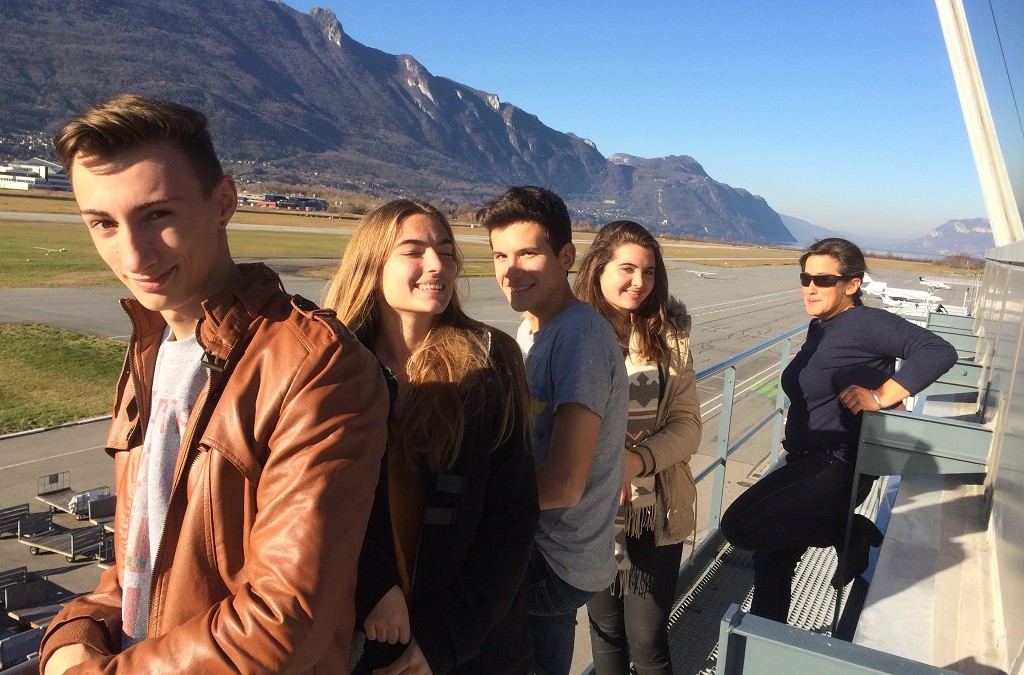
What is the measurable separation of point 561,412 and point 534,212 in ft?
2.15

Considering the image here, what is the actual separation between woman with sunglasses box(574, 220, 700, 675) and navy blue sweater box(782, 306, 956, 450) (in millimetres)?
776

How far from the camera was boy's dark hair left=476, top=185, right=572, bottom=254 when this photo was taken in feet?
7.14

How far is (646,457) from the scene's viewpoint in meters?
2.46

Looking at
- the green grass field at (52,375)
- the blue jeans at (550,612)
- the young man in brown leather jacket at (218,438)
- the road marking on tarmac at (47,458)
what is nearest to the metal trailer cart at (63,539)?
the road marking on tarmac at (47,458)

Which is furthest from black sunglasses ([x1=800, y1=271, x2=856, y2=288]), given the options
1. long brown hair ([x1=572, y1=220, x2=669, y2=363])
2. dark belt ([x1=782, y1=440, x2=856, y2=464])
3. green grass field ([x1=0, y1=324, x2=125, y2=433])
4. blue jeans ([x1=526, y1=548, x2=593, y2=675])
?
green grass field ([x1=0, y1=324, x2=125, y2=433])

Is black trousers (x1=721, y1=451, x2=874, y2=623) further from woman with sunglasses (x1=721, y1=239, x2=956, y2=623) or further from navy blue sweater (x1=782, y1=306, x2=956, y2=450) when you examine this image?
navy blue sweater (x1=782, y1=306, x2=956, y2=450)

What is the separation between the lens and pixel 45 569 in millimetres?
11156

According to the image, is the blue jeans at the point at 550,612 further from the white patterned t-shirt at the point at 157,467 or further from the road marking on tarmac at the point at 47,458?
the road marking on tarmac at the point at 47,458

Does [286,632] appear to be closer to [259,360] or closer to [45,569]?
[259,360]

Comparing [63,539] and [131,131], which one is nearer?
[131,131]

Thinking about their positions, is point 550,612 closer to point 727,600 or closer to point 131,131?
point 131,131

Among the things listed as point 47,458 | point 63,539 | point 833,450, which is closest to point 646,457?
point 833,450

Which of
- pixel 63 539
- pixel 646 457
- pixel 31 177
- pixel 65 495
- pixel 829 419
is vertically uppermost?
pixel 31 177

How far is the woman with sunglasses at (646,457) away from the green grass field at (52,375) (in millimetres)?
19515
